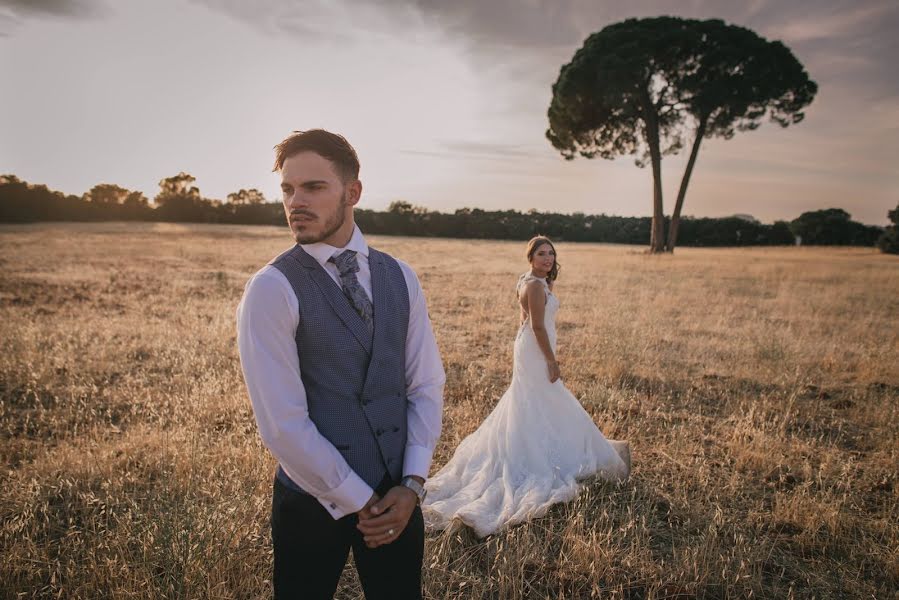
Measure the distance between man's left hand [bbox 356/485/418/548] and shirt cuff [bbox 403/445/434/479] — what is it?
85 mm

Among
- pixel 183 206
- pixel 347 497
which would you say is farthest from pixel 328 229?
pixel 183 206

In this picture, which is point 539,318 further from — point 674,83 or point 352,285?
point 674,83

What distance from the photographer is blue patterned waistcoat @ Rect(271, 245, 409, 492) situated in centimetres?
171

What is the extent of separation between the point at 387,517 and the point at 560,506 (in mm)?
2520

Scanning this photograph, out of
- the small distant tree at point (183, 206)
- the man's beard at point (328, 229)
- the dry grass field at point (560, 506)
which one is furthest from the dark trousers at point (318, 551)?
the small distant tree at point (183, 206)

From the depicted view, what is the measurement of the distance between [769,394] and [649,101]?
31007 millimetres

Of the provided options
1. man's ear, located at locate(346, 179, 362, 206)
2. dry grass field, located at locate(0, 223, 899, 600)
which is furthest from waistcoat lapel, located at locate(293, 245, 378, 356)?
dry grass field, located at locate(0, 223, 899, 600)

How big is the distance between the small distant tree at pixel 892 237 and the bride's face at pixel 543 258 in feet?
151

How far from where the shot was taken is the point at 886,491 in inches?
165

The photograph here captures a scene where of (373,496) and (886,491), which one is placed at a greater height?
(373,496)

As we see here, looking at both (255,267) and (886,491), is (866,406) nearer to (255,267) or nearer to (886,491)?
(886,491)

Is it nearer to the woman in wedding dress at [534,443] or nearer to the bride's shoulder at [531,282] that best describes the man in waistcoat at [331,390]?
the woman in wedding dress at [534,443]

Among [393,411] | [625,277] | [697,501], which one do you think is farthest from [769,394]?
[625,277]

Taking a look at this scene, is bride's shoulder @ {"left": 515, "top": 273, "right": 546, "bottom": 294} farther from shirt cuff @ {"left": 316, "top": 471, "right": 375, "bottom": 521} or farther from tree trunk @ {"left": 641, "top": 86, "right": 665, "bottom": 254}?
tree trunk @ {"left": 641, "top": 86, "right": 665, "bottom": 254}
